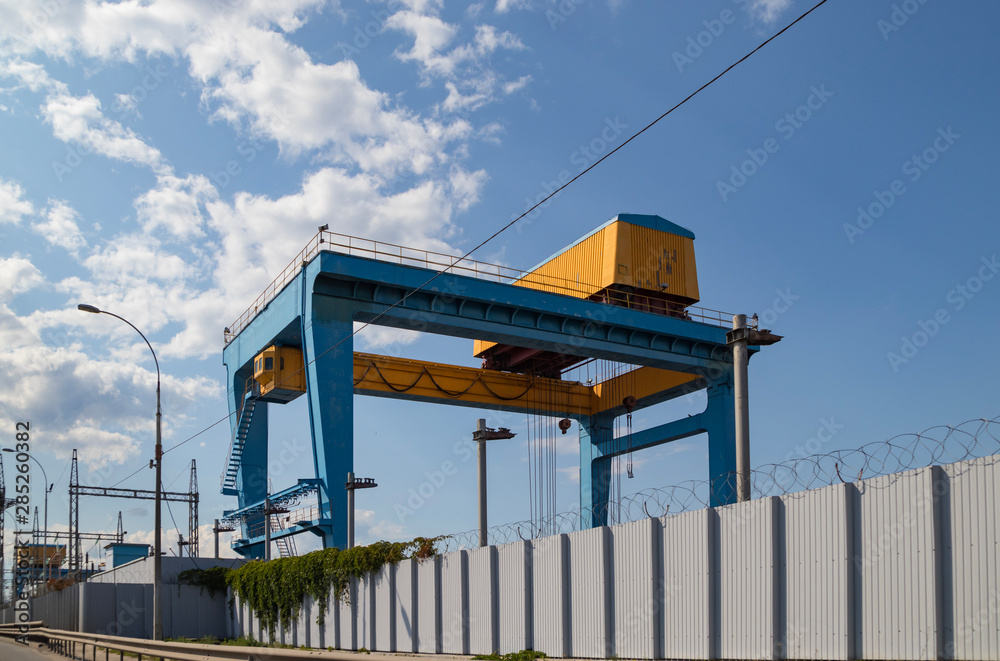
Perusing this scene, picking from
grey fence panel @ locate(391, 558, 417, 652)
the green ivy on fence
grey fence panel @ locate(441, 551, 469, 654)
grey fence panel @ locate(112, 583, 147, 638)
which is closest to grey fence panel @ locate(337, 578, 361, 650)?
the green ivy on fence

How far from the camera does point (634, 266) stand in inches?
1527

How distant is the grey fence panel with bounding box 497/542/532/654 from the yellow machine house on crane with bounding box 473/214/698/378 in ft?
60.7

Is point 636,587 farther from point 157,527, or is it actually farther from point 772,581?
point 157,527

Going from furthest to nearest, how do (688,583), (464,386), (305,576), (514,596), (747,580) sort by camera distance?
(464,386), (305,576), (514,596), (688,583), (747,580)

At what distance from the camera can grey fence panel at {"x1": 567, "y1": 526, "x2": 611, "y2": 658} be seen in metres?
17.2

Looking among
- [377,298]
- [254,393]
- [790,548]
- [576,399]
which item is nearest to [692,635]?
[790,548]

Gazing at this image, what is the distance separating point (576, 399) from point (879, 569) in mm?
32594

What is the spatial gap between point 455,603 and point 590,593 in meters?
5.58

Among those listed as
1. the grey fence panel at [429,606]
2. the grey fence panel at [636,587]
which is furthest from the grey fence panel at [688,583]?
the grey fence panel at [429,606]

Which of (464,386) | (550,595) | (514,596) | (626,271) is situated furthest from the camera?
(464,386)

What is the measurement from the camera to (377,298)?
106 feet

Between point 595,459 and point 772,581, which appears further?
point 595,459

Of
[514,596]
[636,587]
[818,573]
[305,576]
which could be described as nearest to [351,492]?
[305,576]

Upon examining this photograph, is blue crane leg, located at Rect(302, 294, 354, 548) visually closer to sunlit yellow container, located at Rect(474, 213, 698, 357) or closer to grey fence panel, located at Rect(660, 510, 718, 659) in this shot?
sunlit yellow container, located at Rect(474, 213, 698, 357)
